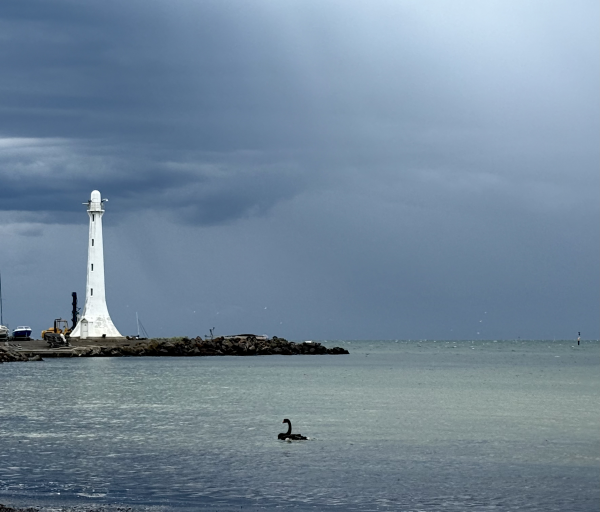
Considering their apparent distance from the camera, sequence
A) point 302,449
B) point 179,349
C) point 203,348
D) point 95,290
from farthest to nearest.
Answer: point 203,348, point 179,349, point 95,290, point 302,449

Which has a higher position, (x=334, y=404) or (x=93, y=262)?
(x=93, y=262)

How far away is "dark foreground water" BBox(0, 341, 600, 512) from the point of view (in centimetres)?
2230

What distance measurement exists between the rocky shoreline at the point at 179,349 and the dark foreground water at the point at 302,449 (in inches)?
1691

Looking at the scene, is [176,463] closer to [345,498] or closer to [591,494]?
[345,498]

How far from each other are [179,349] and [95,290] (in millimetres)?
26614

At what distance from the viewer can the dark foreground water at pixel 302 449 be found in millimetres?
22297

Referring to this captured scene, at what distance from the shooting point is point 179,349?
126 metres

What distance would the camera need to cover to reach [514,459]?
28.7m

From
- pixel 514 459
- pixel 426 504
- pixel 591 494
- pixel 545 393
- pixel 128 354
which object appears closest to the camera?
pixel 426 504

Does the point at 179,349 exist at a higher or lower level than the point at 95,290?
lower

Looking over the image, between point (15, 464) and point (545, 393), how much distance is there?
43.1m

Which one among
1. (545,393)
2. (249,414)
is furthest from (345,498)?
(545,393)

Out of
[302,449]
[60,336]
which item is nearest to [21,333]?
[60,336]

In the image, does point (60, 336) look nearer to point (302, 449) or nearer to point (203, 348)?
point (203, 348)
